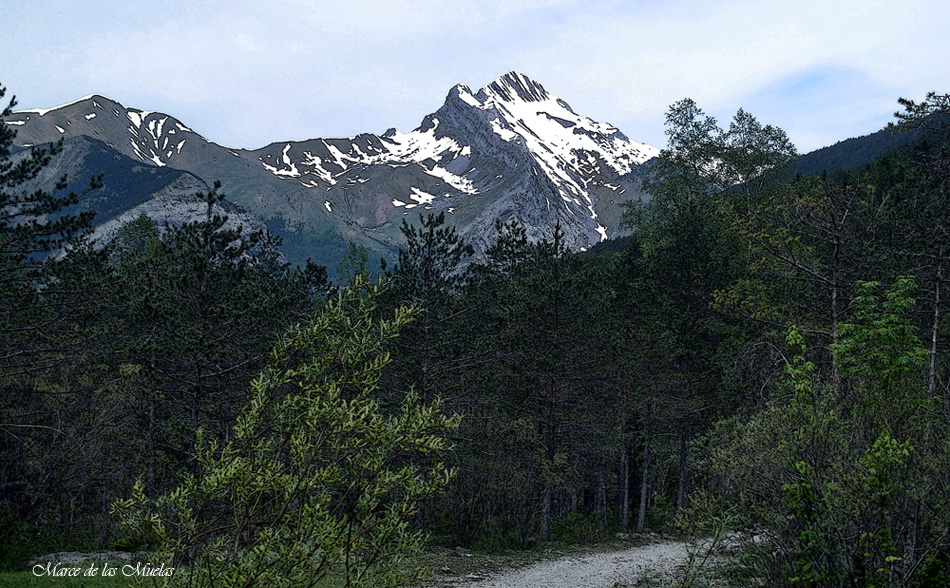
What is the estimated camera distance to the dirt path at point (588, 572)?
55.9ft

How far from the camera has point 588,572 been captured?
62.8ft

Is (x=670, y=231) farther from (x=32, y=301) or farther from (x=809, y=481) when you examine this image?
(x=32, y=301)

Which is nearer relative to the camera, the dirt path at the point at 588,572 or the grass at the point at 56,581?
the grass at the point at 56,581

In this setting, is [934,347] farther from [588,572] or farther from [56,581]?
[56,581]

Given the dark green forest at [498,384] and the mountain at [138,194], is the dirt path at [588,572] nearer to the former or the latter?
the dark green forest at [498,384]

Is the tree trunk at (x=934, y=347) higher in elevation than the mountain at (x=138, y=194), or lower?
lower

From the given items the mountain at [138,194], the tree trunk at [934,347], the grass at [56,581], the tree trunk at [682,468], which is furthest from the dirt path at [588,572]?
the mountain at [138,194]

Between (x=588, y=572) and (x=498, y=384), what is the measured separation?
840 centimetres

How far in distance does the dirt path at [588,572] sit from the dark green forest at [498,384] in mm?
2192

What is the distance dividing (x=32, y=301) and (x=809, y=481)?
19.7 metres

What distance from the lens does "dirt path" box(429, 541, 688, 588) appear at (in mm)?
17047

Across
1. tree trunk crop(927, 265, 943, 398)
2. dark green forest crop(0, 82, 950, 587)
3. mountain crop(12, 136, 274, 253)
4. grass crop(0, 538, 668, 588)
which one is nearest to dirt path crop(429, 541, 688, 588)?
grass crop(0, 538, 668, 588)

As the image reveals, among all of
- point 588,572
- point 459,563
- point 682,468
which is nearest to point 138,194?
point 682,468

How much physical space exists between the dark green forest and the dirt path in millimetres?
2192
